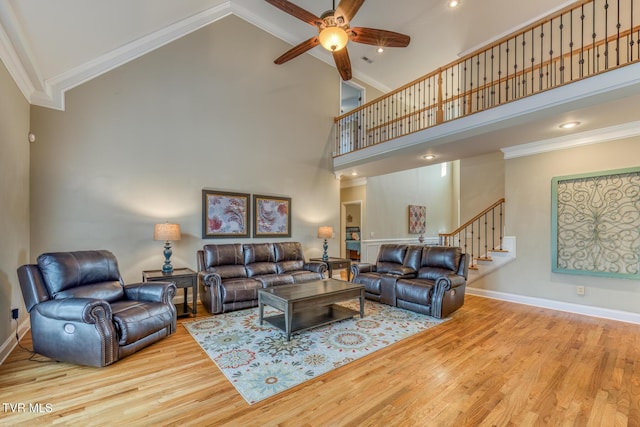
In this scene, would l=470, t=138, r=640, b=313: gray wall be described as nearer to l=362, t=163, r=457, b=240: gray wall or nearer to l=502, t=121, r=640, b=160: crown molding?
l=502, t=121, r=640, b=160: crown molding

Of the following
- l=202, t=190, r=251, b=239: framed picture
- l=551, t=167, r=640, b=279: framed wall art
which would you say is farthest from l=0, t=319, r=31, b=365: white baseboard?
l=551, t=167, r=640, b=279: framed wall art

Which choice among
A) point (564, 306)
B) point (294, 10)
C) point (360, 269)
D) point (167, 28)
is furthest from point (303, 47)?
point (564, 306)

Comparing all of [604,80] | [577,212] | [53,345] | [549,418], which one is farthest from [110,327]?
[577,212]

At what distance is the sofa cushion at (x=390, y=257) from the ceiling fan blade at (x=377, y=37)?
3173mm

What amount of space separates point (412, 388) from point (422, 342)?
3.21 feet

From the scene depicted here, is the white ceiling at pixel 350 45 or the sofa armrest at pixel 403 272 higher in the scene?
the white ceiling at pixel 350 45

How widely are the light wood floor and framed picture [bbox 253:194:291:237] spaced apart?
2.74 metres

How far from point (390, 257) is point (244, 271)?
253 cm

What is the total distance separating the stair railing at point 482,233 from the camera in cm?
580

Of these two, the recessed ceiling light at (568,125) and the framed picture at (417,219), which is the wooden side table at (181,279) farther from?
the framed picture at (417,219)

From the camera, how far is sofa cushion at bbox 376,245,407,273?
16.5 feet

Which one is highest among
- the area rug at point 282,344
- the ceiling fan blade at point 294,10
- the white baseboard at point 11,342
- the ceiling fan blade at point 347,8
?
the ceiling fan blade at point 294,10

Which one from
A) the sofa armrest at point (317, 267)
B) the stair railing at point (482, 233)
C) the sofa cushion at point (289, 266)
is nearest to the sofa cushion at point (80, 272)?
the sofa cushion at point (289, 266)

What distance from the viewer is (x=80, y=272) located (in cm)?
311
